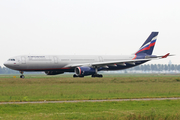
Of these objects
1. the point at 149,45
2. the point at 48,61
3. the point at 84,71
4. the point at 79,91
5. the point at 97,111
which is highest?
the point at 149,45

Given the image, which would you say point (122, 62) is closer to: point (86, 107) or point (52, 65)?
point (52, 65)

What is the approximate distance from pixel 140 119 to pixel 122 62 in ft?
149

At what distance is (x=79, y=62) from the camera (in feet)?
199

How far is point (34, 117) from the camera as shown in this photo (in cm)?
1562

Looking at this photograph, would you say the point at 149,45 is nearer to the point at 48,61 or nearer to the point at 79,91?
the point at 48,61

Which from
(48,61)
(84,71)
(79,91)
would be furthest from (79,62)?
(79,91)

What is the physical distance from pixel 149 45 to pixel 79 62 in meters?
18.0

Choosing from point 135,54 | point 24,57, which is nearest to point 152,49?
point 135,54

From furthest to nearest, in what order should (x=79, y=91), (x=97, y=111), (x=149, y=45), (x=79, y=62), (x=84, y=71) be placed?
(x=149, y=45) < (x=79, y=62) < (x=84, y=71) < (x=79, y=91) < (x=97, y=111)

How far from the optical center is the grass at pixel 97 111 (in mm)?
15659

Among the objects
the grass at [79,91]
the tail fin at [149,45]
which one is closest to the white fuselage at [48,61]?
the tail fin at [149,45]

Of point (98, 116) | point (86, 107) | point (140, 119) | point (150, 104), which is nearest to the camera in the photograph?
point (140, 119)

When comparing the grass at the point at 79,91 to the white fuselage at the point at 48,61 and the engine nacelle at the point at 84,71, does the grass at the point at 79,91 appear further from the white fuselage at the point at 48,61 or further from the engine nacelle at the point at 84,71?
the engine nacelle at the point at 84,71

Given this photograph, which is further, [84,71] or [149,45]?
[149,45]
